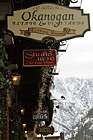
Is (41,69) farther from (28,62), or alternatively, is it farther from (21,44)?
(28,62)

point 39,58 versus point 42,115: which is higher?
point 39,58

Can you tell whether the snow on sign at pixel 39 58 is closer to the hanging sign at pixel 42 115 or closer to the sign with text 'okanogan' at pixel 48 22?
the sign with text 'okanogan' at pixel 48 22

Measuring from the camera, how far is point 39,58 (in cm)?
795

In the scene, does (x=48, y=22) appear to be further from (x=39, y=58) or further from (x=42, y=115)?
(x=42, y=115)

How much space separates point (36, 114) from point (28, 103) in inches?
38.3

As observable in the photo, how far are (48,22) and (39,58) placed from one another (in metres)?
1.89

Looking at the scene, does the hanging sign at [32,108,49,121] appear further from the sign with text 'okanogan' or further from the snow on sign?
the sign with text 'okanogan'

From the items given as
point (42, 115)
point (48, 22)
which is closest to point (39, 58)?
point (48, 22)

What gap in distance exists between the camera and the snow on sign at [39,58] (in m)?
7.89

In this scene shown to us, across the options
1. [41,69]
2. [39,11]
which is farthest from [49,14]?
[41,69]

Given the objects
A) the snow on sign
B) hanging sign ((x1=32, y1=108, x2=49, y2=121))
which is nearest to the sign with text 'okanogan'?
the snow on sign

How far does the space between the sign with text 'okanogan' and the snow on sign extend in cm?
175

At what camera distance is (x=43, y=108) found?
1767cm

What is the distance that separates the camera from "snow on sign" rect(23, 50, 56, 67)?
7894 mm
